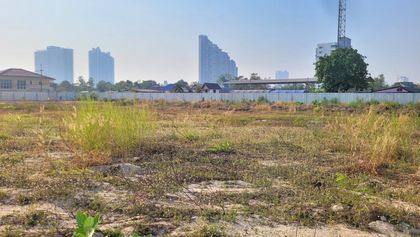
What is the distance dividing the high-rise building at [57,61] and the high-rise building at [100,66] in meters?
14.6

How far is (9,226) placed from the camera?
3.44 m

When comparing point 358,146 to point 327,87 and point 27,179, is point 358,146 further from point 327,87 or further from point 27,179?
point 327,87

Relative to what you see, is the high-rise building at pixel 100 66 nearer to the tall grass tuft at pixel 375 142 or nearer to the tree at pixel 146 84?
the tree at pixel 146 84

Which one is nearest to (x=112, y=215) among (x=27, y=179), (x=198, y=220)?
(x=198, y=220)

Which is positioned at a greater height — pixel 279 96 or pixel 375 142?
pixel 279 96

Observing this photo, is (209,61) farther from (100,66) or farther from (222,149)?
(222,149)

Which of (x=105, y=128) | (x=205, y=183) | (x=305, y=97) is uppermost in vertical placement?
(x=305, y=97)

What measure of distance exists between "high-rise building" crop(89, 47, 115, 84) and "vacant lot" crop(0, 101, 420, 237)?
13413 cm

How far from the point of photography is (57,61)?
402 ft

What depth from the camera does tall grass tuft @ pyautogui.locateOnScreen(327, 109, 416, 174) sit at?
6.30 metres

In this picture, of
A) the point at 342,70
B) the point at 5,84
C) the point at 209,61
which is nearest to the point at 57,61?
the point at 209,61

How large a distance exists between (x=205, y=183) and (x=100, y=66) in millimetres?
141864

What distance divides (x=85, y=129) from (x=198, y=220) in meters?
3.42

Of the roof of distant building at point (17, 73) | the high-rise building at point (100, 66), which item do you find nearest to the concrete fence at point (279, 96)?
the roof of distant building at point (17, 73)
